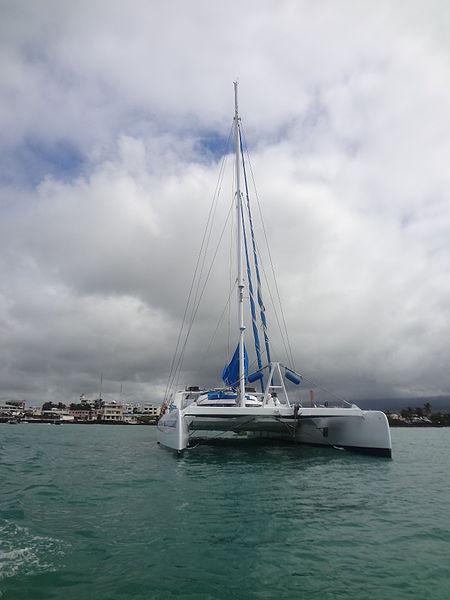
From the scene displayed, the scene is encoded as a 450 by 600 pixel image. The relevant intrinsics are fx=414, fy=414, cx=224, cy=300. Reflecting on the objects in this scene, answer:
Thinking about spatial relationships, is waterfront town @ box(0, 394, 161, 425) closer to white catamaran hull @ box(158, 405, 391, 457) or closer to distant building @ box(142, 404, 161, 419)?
distant building @ box(142, 404, 161, 419)

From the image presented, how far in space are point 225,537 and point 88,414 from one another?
145092 millimetres

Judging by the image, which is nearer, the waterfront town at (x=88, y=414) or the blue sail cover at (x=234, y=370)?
the blue sail cover at (x=234, y=370)

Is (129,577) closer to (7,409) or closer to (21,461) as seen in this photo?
(21,461)

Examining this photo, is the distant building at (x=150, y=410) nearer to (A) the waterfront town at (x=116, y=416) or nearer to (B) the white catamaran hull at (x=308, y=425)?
(A) the waterfront town at (x=116, y=416)

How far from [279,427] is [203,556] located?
14.5 metres

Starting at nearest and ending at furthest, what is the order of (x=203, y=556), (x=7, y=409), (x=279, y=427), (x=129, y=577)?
(x=129, y=577)
(x=203, y=556)
(x=279, y=427)
(x=7, y=409)

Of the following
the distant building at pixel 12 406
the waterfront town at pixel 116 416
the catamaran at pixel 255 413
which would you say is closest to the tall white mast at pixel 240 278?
the catamaran at pixel 255 413

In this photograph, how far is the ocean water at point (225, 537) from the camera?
3777 millimetres

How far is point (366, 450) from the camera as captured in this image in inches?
579

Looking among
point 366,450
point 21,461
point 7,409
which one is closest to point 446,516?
point 366,450

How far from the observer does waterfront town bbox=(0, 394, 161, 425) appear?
117m

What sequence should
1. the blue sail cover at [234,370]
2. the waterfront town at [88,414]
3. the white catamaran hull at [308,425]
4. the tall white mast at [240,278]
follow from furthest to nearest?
the waterfront town at [88,414], the blue sail cover at [234,370], the tall white mast at [240,278], the white catamaran hull at [308,425]

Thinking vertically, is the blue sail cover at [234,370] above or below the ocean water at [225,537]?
above

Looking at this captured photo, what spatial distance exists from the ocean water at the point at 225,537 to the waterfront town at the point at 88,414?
10854 cm
